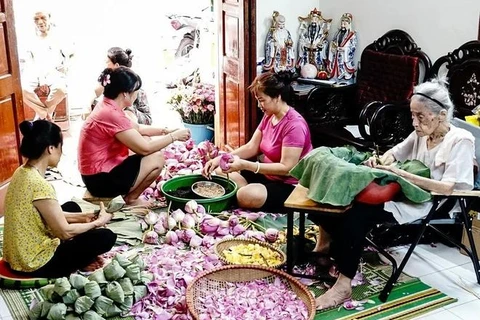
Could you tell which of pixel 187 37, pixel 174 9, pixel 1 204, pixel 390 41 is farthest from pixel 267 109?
pixel 174 9

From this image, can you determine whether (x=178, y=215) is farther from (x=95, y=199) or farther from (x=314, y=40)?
(x=314, y=40)

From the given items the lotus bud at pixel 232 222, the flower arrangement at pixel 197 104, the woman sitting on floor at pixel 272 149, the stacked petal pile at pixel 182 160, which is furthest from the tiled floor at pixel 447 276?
the flower arrangement at pixel 197 104

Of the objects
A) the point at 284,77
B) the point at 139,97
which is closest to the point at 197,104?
the point at 139,97

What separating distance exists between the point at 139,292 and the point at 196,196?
1.17 metres

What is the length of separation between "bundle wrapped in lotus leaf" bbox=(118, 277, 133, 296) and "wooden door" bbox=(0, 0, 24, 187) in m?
1.57

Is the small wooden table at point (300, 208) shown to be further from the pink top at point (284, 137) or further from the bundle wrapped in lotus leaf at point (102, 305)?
the bundle wrapped in lotus leaf at point (102, 305)

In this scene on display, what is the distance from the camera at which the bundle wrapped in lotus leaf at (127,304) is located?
2.68m

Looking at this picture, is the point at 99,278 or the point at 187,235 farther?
the point at 187,235

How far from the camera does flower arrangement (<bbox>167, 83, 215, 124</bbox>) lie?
17.4ft

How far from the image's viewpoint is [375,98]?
177 inches

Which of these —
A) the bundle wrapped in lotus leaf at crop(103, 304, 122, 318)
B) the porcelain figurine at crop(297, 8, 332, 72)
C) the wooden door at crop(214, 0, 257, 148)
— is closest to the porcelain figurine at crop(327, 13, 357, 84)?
the porcelain figurine at crop(297, 8, 332, 72)

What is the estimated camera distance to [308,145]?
146 inches

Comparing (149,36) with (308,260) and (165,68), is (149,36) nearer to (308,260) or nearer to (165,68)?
(165,68)

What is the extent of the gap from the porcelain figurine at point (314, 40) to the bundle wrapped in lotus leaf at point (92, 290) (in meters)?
2.89
